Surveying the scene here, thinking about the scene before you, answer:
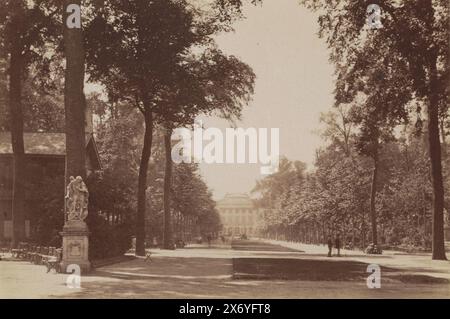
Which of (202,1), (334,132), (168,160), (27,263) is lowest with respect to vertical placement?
(27,263)

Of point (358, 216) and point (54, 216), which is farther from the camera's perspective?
point (358, 216)

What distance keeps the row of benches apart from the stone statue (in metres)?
1.60

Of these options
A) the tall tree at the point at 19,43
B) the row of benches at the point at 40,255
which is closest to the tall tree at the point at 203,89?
the tall tree at the point at 19,43

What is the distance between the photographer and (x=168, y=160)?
4953 cm

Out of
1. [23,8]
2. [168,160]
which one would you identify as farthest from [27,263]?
[168,160]

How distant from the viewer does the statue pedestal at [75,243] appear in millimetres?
22906

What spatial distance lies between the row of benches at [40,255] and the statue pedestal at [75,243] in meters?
0.38

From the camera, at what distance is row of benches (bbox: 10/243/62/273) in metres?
22.8
